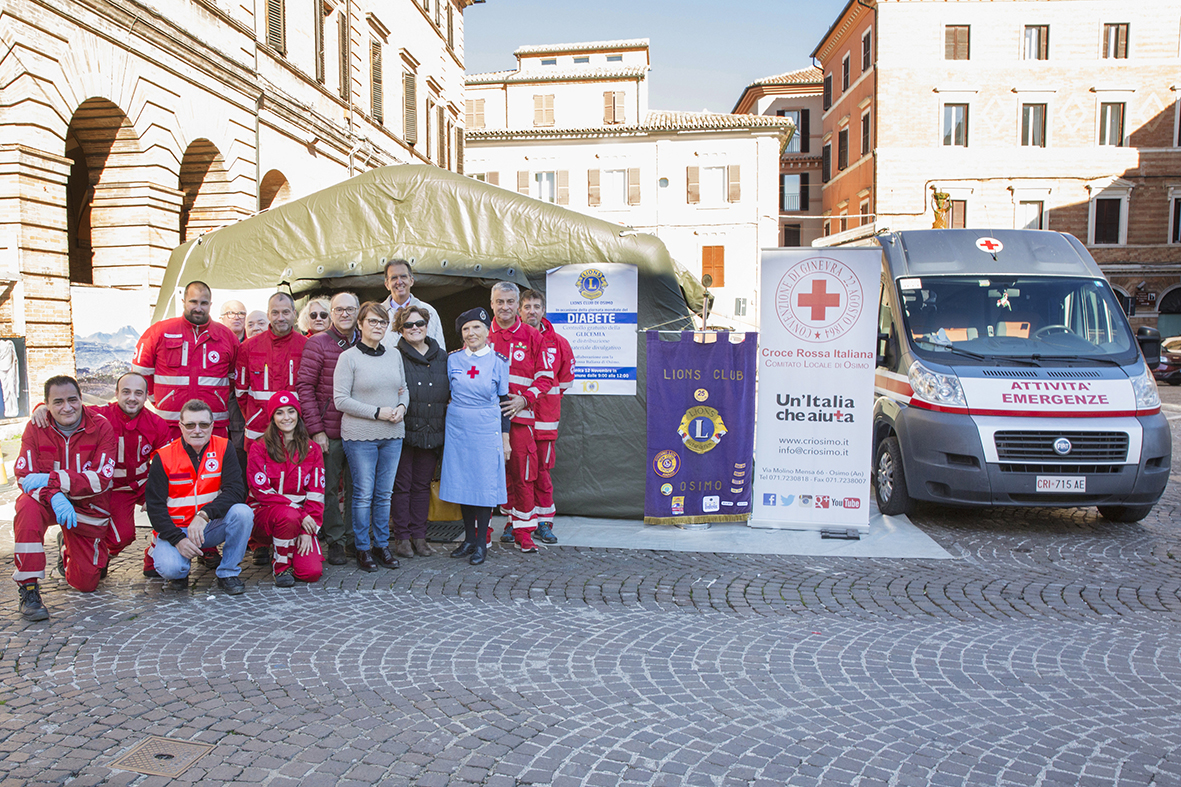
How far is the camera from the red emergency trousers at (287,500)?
5516mm

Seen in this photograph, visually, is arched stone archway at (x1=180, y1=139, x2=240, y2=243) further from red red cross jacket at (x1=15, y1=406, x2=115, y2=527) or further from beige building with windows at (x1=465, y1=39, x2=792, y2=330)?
beige building with windows at (x1=465, y1=39, x2=792, y2=330)

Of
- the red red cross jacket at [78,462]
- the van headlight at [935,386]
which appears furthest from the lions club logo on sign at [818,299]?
the red red cross jacket at [78,462]

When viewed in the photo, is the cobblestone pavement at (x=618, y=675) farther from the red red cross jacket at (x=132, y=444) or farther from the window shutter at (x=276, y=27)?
the window shutter at (x=276, y=27)

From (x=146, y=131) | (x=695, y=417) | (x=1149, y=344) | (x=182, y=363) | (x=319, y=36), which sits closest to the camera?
(x=182, y=363)

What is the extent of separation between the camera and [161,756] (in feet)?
10.6

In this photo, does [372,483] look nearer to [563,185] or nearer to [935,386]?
[935,386]

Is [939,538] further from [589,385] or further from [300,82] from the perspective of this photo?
[300,82]

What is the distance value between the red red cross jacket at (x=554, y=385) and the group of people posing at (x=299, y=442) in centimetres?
1

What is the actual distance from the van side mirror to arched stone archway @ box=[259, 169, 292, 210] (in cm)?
1552

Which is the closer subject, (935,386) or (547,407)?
(547,407)

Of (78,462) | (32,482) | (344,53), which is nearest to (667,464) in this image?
(78,462)

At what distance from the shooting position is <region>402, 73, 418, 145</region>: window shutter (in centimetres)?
2559

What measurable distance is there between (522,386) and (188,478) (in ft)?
8.31

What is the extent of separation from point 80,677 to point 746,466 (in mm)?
5073
